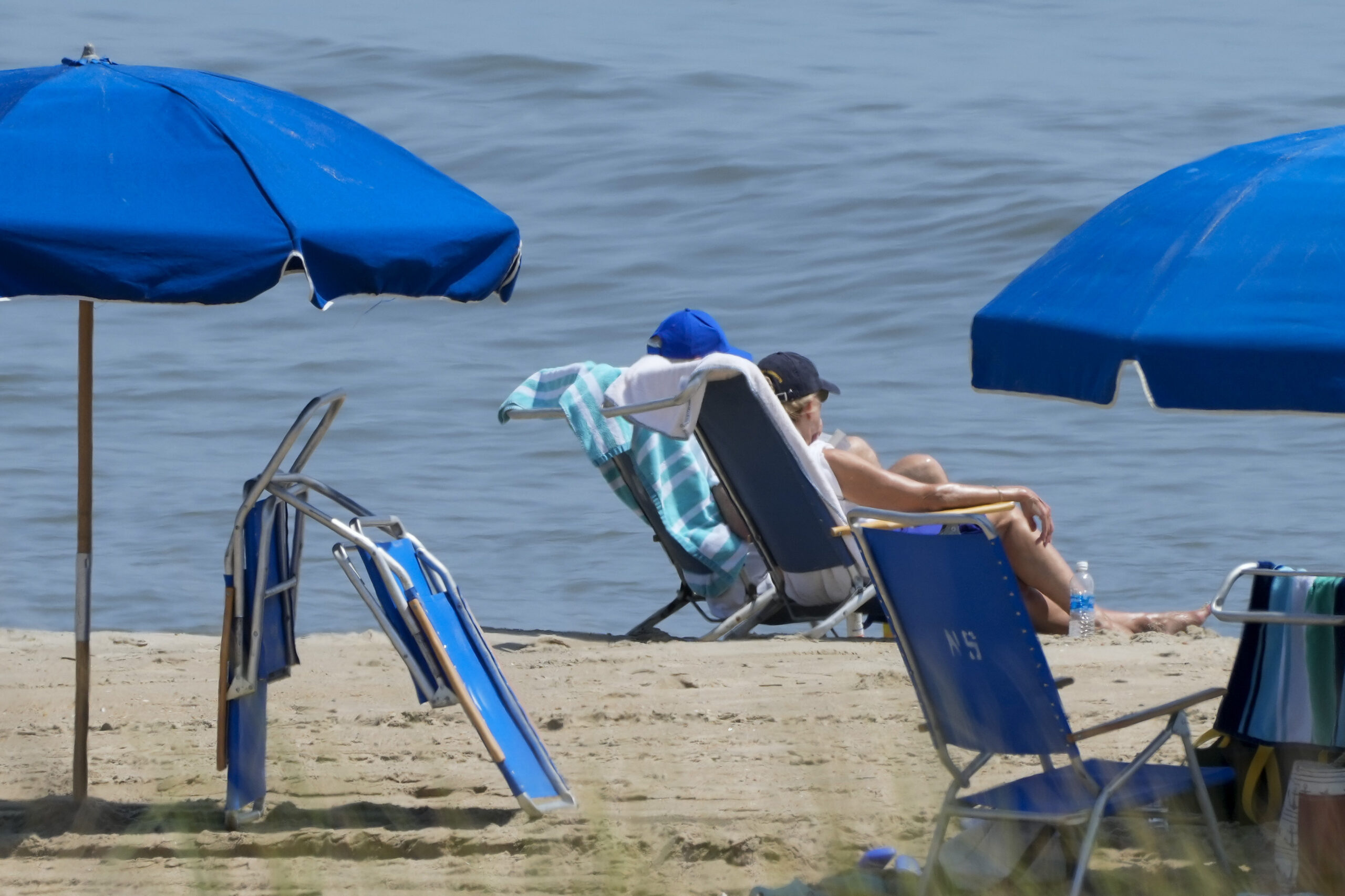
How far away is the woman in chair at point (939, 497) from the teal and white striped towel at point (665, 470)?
0.44 m

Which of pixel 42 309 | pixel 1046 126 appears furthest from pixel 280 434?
pixel 1046 126

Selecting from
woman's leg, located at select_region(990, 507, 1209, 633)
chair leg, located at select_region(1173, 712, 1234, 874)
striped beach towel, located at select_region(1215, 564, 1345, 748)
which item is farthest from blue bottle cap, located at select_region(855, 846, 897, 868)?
woman's leg, located at select_region(990, 507, 1209, 633)

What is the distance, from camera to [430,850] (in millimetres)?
3930

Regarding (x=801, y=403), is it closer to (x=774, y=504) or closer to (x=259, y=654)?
(x=774, y=504)

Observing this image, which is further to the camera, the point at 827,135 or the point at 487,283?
the point at 827,135

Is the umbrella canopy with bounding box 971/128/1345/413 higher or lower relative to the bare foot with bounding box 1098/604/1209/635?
higher

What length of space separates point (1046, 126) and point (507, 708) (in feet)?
54.4

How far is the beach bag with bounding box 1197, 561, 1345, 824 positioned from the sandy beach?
0.76ft

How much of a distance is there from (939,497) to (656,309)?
26.4 feet

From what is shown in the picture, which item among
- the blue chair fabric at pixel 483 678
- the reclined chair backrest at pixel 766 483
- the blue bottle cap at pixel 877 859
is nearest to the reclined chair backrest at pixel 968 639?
the blue bottle cap at pixel 877 859

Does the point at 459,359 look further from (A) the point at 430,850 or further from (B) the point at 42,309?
(A) the point at 430,850

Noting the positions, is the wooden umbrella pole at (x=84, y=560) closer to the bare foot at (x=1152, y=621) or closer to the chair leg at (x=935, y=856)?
the chair leg at (x=935, y=856)

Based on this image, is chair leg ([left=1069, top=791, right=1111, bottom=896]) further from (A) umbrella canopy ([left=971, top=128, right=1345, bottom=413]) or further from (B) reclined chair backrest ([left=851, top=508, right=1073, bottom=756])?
(A) umbrella canopy ([left=971, top=128, right=1345, bottom=413])

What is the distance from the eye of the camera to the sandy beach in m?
3.76
